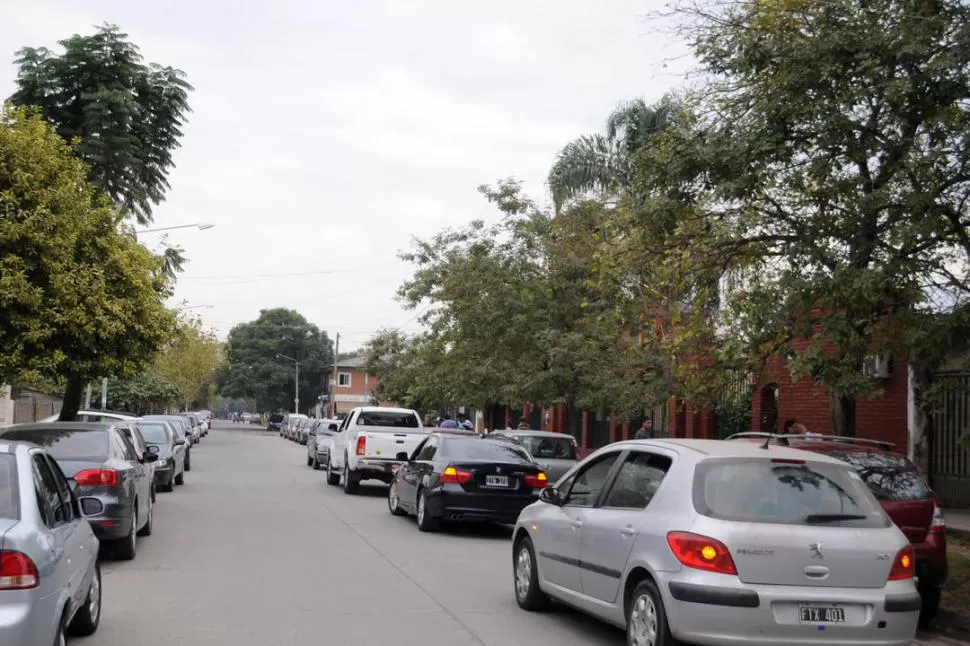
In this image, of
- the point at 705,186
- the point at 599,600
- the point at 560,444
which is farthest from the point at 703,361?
the point at 599,600

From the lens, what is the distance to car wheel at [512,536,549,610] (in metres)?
9.48

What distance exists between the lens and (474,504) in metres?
15.4

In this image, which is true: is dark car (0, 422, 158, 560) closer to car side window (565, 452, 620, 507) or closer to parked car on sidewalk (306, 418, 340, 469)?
car side window (565, 452, 620, 507)

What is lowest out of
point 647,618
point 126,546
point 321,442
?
point 126,546

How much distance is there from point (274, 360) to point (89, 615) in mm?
103085

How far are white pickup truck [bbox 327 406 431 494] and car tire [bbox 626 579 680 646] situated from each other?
14.9m

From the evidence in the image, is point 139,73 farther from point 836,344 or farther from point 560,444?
point 836,344

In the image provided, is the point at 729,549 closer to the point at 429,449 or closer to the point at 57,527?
the point at 57,527

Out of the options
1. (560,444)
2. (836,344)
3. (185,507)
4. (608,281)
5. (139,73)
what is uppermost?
(139,73)

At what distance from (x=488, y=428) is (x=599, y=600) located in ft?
119

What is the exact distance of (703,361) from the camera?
2369 cm

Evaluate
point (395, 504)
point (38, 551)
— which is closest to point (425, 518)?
point (395, 504)

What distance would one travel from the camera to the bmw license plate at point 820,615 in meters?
6.72

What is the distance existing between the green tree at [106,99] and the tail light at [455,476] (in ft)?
40.0
